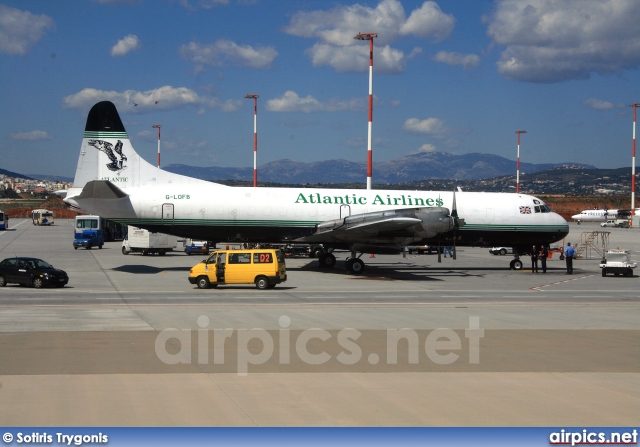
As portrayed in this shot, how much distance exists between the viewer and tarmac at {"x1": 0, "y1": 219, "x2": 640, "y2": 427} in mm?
12070

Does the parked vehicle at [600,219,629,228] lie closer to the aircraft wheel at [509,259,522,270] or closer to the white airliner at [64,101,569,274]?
the aircraft wheel at [509,259,522,270]

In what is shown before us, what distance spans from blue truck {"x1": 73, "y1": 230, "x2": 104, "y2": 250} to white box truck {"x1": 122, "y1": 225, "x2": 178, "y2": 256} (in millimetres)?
7020

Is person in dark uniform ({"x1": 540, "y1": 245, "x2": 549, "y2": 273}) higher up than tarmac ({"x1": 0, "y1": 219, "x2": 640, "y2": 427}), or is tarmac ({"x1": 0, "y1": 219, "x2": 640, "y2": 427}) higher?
person in dark uniform ({"x1": 540, "y1": 245, "x2": 549, "y2": 273})

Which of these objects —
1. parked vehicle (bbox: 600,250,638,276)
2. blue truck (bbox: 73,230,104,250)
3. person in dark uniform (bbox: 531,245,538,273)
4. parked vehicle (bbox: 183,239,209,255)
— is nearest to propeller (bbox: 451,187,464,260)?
person in dark uniform (bbox: 531,245,538,273)

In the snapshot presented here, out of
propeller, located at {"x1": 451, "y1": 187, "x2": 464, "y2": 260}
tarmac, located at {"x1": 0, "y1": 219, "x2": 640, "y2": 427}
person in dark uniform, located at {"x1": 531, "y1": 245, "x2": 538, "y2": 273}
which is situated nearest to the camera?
tarmac, located at {"x1": 0, "y1": 219, "x2": 640, "y2": 427}

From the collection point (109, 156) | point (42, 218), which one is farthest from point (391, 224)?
point (42, 218)

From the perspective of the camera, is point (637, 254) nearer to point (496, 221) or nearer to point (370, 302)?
point (496, 221)

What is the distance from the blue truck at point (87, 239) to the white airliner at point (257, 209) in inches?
897

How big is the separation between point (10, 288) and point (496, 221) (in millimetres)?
27385

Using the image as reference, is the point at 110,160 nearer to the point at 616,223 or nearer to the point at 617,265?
the point at 617,265

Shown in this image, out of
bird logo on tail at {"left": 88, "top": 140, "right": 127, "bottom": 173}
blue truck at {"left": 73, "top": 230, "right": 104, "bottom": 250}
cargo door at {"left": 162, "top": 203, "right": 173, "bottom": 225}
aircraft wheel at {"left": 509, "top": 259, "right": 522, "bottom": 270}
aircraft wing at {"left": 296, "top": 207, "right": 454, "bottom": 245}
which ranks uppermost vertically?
bird logo on tail at {"left": 88, "top": 140, "right": 127, "bottom": 173}

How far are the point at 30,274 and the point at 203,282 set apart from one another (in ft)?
26.5

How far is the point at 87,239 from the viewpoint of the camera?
6181 cm

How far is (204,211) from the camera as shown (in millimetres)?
39594
